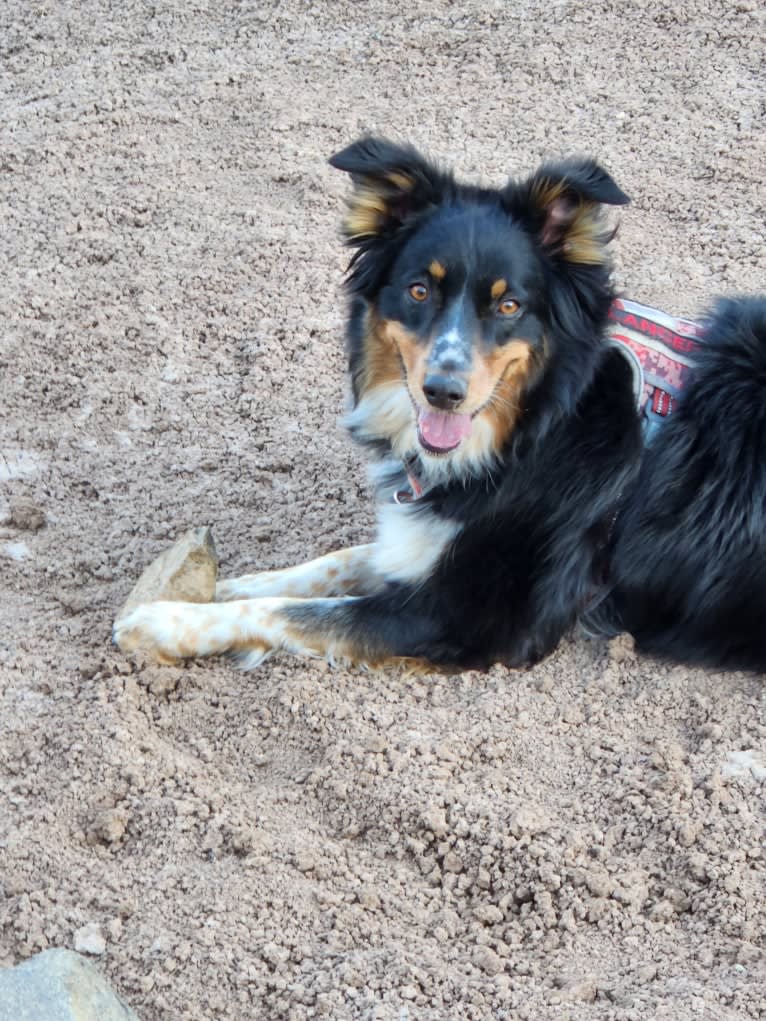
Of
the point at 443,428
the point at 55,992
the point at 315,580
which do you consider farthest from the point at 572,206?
the point at 55,992

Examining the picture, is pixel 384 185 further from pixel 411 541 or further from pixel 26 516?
pixel 26 516

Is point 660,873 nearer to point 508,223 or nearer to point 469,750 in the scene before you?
point 469,750

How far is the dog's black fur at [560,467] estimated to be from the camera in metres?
3.78

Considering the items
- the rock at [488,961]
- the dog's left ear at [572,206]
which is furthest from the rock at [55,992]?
the dog's left ear at [572,206]

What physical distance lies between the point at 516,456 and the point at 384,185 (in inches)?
37.1

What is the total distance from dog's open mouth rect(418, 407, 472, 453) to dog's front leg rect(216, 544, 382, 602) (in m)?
0.67

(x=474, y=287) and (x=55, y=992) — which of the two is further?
(x=474, y=287)

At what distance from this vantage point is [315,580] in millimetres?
4441

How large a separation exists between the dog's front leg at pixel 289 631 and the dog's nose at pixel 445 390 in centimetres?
70

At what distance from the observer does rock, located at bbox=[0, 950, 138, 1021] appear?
258 cm

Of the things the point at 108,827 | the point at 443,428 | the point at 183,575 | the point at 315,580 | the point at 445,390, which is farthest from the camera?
the point at 315,580

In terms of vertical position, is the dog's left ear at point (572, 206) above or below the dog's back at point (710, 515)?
above

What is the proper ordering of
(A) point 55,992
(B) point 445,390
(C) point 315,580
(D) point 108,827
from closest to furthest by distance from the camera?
(A) point 55,992, (D) point 108,827, (B) point 445,390, (C) point 315,580

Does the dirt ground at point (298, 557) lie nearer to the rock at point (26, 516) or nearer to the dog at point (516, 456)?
the rock at point (26, 516)
